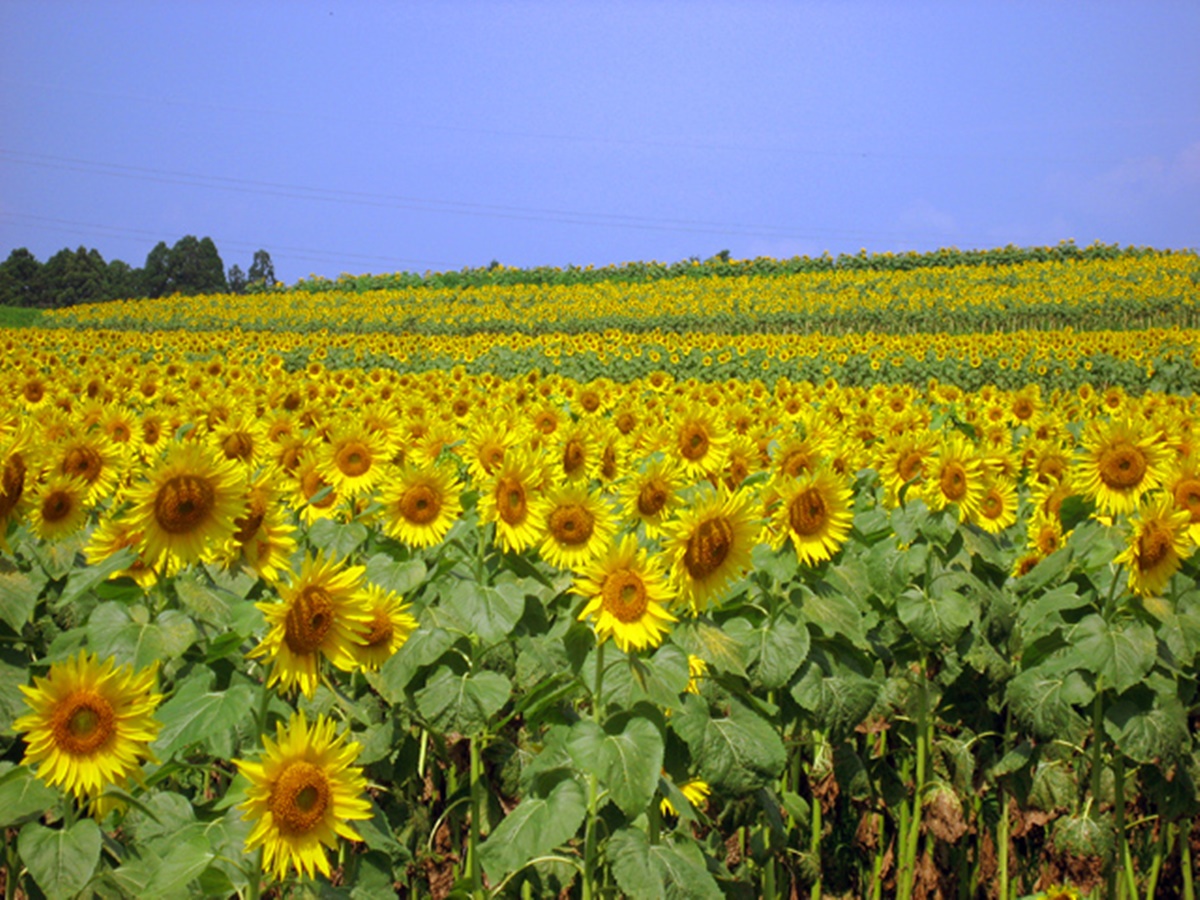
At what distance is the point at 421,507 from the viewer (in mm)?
3869

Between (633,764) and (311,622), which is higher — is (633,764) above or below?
below

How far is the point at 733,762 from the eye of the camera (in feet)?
8.91

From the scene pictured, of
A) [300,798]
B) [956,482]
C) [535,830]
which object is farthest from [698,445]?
[300,798]

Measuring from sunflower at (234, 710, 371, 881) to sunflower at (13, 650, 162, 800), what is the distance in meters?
0.30

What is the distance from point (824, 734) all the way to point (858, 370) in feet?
57.5

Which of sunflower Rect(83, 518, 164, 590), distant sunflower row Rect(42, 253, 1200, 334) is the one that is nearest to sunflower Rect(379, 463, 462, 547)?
sunflower Rect(83, 518, 164, 590)

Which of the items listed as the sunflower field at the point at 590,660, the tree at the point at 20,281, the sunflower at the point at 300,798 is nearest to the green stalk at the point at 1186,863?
the sunflower field at the point at 590,660

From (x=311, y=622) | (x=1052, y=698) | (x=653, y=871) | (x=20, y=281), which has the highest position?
(x=20, y=281)

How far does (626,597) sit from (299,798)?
0.93 m

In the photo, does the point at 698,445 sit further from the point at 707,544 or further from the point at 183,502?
the point at 183,502

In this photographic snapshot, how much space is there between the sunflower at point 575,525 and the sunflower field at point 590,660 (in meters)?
0.01

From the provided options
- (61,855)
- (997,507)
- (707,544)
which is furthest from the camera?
(997,507)

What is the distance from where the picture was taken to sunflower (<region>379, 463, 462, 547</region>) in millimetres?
3855

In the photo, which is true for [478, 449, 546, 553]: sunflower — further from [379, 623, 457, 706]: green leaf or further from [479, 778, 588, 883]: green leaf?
[479, 778, 588, 883]: green leaf
